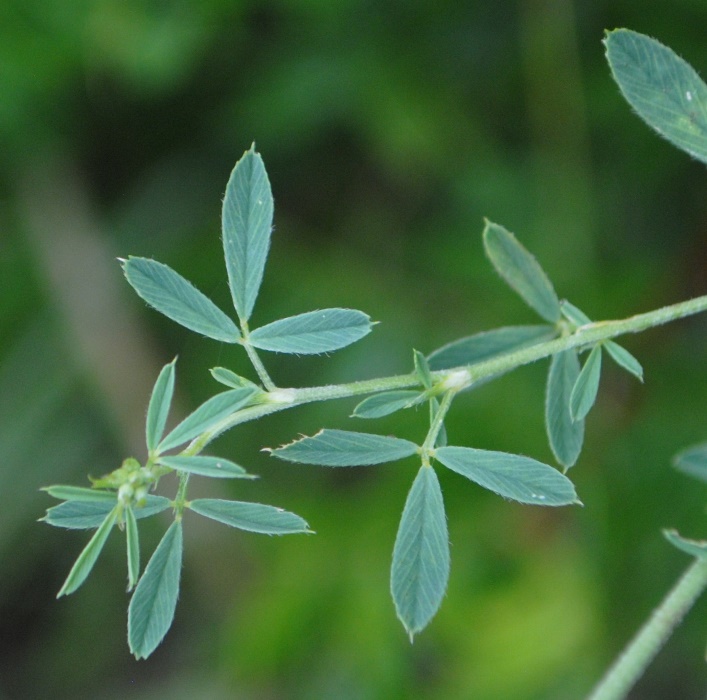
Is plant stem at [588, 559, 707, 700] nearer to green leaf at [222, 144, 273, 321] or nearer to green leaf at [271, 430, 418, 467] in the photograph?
green leaf at [271, 430, 418, 467]

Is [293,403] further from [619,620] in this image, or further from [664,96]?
[619,620]

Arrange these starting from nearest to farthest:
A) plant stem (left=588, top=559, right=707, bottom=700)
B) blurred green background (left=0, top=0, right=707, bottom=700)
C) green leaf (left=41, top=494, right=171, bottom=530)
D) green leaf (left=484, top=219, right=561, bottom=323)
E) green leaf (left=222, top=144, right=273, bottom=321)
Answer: green leaf (left=41, top=494, right=171, bottom=530) < green leaf (left=222, top=144, right=273, bottom=321) < plant stem (left=588, top=559, right=707, bottom=700) < green leaf (left=484, top=219, right=561, bottom=323) < blurred green background (left=0, top=0, right=707, bottom=700)

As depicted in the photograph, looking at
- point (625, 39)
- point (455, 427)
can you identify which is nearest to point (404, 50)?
point (455, 427)

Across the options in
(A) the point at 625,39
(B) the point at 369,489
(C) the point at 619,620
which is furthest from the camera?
(B) the point at 369,489

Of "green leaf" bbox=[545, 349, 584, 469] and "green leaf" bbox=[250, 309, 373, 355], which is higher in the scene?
"green leaf" bbox=[250, 309, 373, 355]

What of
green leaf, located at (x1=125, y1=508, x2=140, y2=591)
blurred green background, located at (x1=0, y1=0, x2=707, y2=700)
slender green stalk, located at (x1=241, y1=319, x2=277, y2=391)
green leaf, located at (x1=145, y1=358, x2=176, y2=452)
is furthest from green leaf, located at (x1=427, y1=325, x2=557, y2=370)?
blurred green background, located at (x1=0, y1=0, x2=707, y2=700)

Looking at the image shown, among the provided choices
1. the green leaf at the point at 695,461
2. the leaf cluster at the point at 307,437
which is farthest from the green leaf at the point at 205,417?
the green leaf at the point at 695,461

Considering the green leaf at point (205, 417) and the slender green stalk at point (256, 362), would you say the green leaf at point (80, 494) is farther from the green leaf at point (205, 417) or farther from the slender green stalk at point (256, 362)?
the slender green stalk at point (256, 362)
